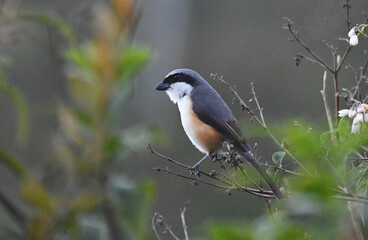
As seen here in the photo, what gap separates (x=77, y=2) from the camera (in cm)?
966

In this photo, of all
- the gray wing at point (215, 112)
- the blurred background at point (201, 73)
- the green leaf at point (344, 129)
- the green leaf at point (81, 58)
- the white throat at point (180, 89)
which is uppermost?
the blurred background at point (201, 73)

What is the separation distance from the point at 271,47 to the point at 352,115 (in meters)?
7.83

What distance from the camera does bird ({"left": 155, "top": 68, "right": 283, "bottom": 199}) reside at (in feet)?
8.97

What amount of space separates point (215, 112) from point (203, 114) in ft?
0.23

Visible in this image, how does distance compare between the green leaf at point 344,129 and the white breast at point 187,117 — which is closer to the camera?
the green leaf at point 344,129

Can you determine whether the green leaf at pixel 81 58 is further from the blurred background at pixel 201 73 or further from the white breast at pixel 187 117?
the blurred background at pixel 201 73

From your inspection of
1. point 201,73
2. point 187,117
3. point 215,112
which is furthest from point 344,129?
point 201,73

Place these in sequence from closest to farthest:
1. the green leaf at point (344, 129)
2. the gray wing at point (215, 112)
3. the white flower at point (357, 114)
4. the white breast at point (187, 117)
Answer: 1. the green leaf at point (344, 129)
2. the white flower at point (357, 114)
3. the gray wing at point (215, 112)
4. the white breast at point (187, 117)

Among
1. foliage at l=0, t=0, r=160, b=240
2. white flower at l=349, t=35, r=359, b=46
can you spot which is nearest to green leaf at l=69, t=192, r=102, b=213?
foliage at l=0, t=0, r=160, b=240

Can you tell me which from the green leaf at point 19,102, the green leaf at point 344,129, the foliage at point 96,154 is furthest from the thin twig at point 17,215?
the green leaf at point 344,129

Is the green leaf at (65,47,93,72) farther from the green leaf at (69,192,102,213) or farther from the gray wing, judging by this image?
the gray wing

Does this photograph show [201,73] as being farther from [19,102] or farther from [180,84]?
[19,102]

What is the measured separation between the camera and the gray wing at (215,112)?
2.72 m

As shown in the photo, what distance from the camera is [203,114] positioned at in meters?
2.90
